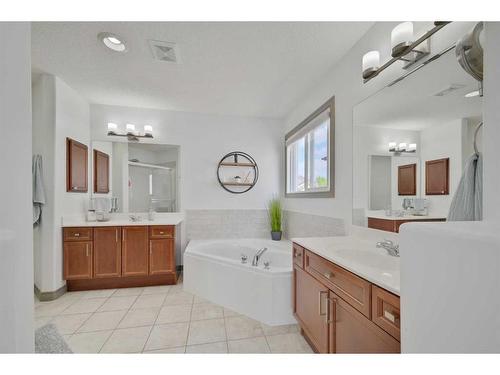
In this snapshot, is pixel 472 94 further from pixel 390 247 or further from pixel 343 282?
pixel 343 282

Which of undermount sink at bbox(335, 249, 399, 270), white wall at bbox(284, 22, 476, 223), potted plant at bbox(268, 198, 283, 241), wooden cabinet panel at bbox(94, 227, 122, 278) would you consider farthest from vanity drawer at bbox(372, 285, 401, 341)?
wooden cabinet panel at bbox(94, 227, 122, 278)

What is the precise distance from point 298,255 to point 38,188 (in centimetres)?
284

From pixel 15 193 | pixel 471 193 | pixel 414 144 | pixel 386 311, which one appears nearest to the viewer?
pixel 15 193

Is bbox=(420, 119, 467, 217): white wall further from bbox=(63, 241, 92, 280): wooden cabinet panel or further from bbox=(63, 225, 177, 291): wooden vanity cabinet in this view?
bbox=(63, 241, 92, 280): wooden cabinet panel

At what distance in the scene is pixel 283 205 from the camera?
3756 millimetres

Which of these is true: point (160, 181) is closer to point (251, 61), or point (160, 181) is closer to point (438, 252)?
point (251, 61)

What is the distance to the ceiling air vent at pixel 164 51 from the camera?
1.91 metres

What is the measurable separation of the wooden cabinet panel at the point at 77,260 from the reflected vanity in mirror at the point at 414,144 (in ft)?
10.3

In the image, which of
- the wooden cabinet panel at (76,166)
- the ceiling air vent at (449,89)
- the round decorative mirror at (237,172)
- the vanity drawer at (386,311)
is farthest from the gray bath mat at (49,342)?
the round decorative mirror at (237,172)

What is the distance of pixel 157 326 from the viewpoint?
79.2 inches

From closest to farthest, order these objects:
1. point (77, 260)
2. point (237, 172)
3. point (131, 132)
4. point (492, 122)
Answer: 1. point (492, 122)
2. point (77, 260)
3. point (131, 132)
4. point (237, 172)

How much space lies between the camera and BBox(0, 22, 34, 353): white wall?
0.32m

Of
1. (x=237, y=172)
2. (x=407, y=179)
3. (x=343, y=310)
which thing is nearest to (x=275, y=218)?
(x=237, y=172)

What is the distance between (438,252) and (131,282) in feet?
11.0
